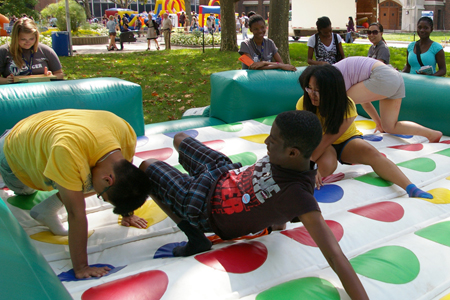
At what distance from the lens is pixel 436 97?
13.6ft

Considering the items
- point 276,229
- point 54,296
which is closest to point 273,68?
point 276,229

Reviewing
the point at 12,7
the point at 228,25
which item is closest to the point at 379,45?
the point at 228,25

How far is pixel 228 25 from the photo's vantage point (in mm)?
10836

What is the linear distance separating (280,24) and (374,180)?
21.0ft

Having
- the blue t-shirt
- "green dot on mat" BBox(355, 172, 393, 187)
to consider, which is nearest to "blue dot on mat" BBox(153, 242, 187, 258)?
"green dot on mat" BBox(355, 172, 393, 187)

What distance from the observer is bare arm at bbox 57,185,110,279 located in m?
1.83

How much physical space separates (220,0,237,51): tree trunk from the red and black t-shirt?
9.34 metres

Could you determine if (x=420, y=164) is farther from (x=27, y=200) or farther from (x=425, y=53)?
(x=27, y=200)

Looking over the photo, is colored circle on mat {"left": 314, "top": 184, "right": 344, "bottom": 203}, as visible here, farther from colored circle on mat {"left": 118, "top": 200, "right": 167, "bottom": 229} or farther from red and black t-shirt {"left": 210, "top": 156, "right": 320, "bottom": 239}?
colored circle on mat {"left": 118, "top": 200, "right": 167, "bottom": 229}

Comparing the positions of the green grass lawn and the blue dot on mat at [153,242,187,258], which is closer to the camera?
the blue dot on mat at [153,242,187,258]

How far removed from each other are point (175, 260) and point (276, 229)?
0.66 meters

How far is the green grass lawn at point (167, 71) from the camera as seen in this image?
6441 mm

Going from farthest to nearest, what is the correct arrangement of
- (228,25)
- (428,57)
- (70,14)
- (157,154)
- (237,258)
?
(70,14) < (228,25) < (428,57) < (157,154) < (237,258)

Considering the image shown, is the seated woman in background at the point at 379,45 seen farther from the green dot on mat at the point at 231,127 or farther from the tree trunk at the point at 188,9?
the tree trunk at the point at 188,9
